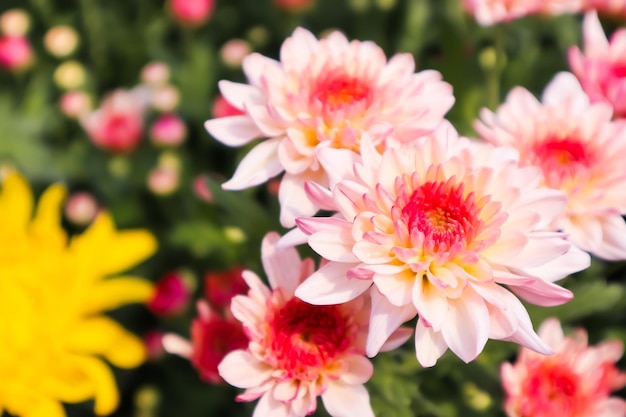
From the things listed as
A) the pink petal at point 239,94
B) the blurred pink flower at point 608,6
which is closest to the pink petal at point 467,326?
the pink petal at point 239,94

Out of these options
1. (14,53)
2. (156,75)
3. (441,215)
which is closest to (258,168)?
(441,215)

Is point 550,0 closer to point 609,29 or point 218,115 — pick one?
point 609,29

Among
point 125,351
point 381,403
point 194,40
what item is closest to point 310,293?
point 381,403

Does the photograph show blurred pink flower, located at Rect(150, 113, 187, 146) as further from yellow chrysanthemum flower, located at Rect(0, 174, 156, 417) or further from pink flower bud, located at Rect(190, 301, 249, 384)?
pink flower bud, located at Rect(190, 301, 249, 384)

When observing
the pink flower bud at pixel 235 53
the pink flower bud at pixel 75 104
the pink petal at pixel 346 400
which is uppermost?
the pink flower bud at pixel 235 53

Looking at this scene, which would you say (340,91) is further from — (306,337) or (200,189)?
(200,189)

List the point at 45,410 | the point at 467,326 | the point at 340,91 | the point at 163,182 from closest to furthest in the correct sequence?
the point at 467,326 → the point at 340,91 → the point at 45,410 → the point at 163,182

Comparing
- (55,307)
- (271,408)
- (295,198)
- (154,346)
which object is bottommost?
(154,346)

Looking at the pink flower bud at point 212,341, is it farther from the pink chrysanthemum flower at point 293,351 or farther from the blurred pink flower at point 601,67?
the blurred pink flower at point 601,67
